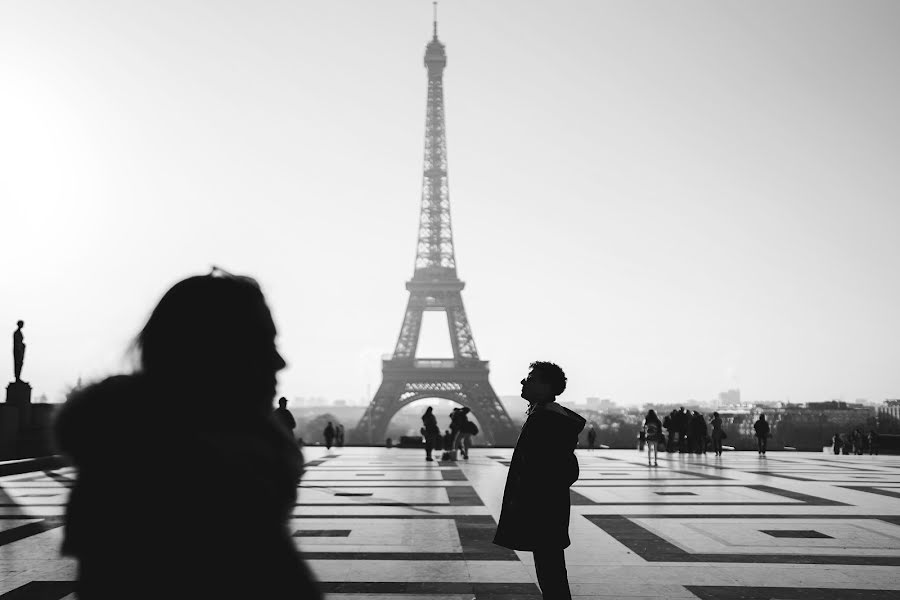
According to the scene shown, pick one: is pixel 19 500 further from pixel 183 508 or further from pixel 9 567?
pixel 183 508

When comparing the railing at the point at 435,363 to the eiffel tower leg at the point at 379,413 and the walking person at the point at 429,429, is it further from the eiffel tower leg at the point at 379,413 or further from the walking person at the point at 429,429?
the walking person at the point at 429,429

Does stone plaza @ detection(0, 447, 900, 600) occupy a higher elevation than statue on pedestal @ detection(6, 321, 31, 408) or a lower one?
lower

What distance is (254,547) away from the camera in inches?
60.1

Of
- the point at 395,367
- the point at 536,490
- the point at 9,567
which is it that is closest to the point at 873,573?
the point at 536,490

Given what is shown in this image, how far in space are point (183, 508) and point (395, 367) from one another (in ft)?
186

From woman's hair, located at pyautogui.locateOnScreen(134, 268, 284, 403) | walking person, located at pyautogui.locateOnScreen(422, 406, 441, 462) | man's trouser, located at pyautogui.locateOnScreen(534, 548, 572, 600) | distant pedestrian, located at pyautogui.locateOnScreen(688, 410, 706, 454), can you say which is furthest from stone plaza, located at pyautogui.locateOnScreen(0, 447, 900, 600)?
distant pedestrian, located at pyautogui.locateOnScreen(688, 410, 706, 454)

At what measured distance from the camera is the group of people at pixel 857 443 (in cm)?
2945

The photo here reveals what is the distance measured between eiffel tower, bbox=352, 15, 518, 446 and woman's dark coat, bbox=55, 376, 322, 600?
53.3m

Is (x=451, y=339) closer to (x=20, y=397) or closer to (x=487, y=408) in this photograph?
(x=487, y=408)

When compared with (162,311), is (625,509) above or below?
below

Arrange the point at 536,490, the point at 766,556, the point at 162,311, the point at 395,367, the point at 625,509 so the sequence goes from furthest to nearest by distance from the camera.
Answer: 1. the point at 395,367
2. the point at 625,509
3. the point at 766,556
4. the point at 536,490
5. the point at 162,311

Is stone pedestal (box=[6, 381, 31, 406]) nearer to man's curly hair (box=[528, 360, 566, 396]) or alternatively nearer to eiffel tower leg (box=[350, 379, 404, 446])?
man's curly hair (box=[528, 360, 566, 396])

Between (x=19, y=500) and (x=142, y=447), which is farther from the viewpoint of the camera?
(x=19, y=500)

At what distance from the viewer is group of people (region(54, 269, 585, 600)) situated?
1.51 metres
